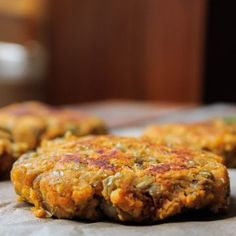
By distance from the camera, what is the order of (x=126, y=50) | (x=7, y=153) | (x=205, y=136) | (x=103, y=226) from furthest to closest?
(x=126, y=50) < (x=205, y=136) < (x=7, y=153) < (x=103, y=226)

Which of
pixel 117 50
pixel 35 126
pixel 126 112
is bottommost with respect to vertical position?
pixel 126 112

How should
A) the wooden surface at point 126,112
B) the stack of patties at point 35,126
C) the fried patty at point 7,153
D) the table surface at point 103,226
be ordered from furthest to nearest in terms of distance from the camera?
the wooden surface at point 126,112 < the stack of patties at point 35,126 < the fried patty at point 7,153 < the table surface at point 103,226

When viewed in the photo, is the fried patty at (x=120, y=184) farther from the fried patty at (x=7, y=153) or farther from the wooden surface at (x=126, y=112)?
the wooden surface at (x=126, y=112)

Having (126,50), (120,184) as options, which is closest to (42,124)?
(120,184)

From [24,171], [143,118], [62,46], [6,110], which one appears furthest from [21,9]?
[24,171]

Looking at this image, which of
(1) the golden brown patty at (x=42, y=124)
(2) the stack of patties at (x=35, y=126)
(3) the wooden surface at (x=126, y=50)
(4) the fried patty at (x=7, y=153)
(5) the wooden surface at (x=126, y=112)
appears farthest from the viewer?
(3) the wooden surface at (x=126, y=50)

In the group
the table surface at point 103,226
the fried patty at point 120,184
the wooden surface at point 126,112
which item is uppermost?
the fried patty at point 120,184

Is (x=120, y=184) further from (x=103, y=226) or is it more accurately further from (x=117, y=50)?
(x=117, y=50)

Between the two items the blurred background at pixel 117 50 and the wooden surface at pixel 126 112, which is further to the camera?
the blurred background at pixel 117 50

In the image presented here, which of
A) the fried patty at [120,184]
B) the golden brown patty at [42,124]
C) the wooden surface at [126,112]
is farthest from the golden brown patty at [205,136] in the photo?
the wooden surface at [126,112]
